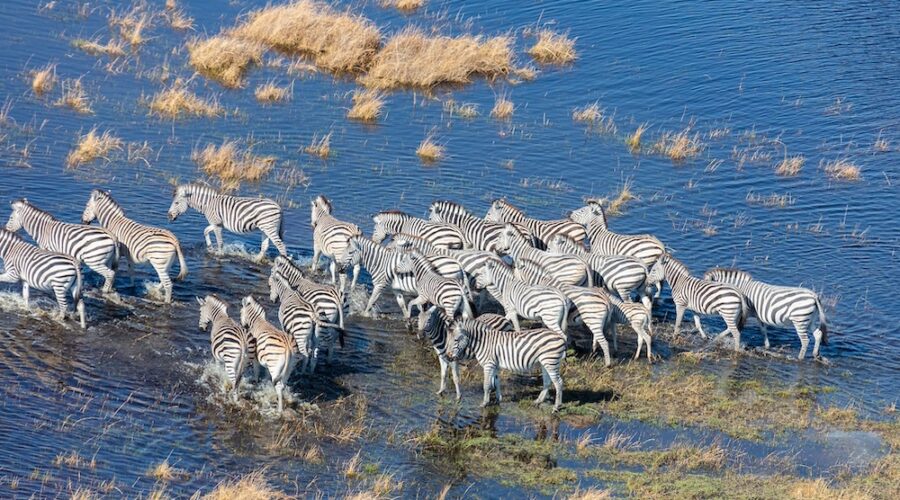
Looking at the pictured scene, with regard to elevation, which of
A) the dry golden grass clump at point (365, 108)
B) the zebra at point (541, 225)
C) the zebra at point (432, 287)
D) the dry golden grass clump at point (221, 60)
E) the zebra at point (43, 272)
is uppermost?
the dry golden grass clump at point (221, 60)

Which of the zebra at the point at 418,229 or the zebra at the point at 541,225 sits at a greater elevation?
the zebra at the point at 541,225

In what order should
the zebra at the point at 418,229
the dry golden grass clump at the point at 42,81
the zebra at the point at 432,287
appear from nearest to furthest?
the zebra at the point at 432,287 < the zebra at the point at 418,229 < the dry golden grass clump at the point at 42,81

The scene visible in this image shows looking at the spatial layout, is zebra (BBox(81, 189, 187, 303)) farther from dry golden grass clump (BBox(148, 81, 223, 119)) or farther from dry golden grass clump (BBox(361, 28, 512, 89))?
dry golden grass clump (BBox(361, 28, 512, 89))

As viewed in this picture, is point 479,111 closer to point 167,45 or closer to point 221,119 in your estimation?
point 221,119

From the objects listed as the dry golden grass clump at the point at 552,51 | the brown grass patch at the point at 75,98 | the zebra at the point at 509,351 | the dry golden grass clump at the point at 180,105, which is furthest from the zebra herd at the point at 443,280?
the dry golden grass clump at the point at 552,51

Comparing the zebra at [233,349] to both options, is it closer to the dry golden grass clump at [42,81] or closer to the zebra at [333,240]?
the zebra at [333,240]

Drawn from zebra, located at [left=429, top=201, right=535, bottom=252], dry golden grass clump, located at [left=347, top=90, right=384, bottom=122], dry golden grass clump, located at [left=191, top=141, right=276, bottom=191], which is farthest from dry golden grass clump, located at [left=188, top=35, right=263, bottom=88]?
zebra, located at [left=429, top=201, right=535, bottom=252]

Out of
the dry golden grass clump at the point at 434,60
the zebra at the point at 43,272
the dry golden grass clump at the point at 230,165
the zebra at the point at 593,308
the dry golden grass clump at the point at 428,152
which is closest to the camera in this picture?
the zebra at the point at 43,272

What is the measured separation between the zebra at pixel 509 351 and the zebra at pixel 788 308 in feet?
14.5

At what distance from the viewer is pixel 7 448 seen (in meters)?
13.5

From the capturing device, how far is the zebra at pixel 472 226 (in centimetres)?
2036

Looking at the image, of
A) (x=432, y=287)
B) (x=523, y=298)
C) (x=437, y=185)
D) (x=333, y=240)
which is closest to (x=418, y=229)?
(x=333, y=240)

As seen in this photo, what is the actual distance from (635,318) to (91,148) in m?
12.2

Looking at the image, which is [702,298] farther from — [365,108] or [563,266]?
[365,108]
